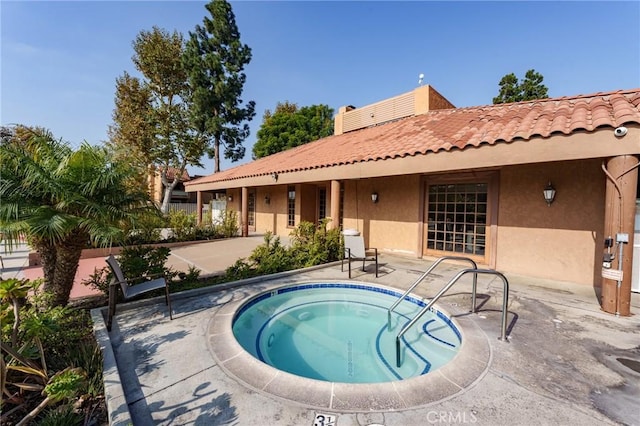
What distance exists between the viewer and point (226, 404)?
266 cm

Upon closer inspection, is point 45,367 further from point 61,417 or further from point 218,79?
point 218,79

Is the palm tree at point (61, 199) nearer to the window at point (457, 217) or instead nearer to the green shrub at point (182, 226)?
the green shrub at point (182, 226)

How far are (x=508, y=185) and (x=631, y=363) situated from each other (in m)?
5.43

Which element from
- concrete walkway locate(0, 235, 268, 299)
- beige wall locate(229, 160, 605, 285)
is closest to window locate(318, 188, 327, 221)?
concrete walkway locate(0, 235, 268, 299)

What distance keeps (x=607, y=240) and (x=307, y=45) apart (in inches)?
569

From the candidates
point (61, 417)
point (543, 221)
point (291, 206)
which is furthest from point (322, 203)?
point (61, 417)

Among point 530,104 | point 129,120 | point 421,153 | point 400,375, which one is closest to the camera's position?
point 400,375

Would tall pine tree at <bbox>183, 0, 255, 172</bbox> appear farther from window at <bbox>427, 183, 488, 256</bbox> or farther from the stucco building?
window at <bbox>427, 183, 488, 256</bbox>

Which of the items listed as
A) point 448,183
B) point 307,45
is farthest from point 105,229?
point 307,45

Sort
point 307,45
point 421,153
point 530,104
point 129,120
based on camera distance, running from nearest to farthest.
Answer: point 421,153 < point 530,104 < point 307,45 < point 129,120

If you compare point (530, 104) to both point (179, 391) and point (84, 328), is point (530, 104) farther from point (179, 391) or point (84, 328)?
point (84, 328)

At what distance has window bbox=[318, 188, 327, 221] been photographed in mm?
14961

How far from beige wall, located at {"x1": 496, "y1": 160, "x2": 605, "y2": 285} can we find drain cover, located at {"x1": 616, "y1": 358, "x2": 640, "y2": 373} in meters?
4.20

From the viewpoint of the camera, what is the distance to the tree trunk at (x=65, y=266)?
15.1ft
